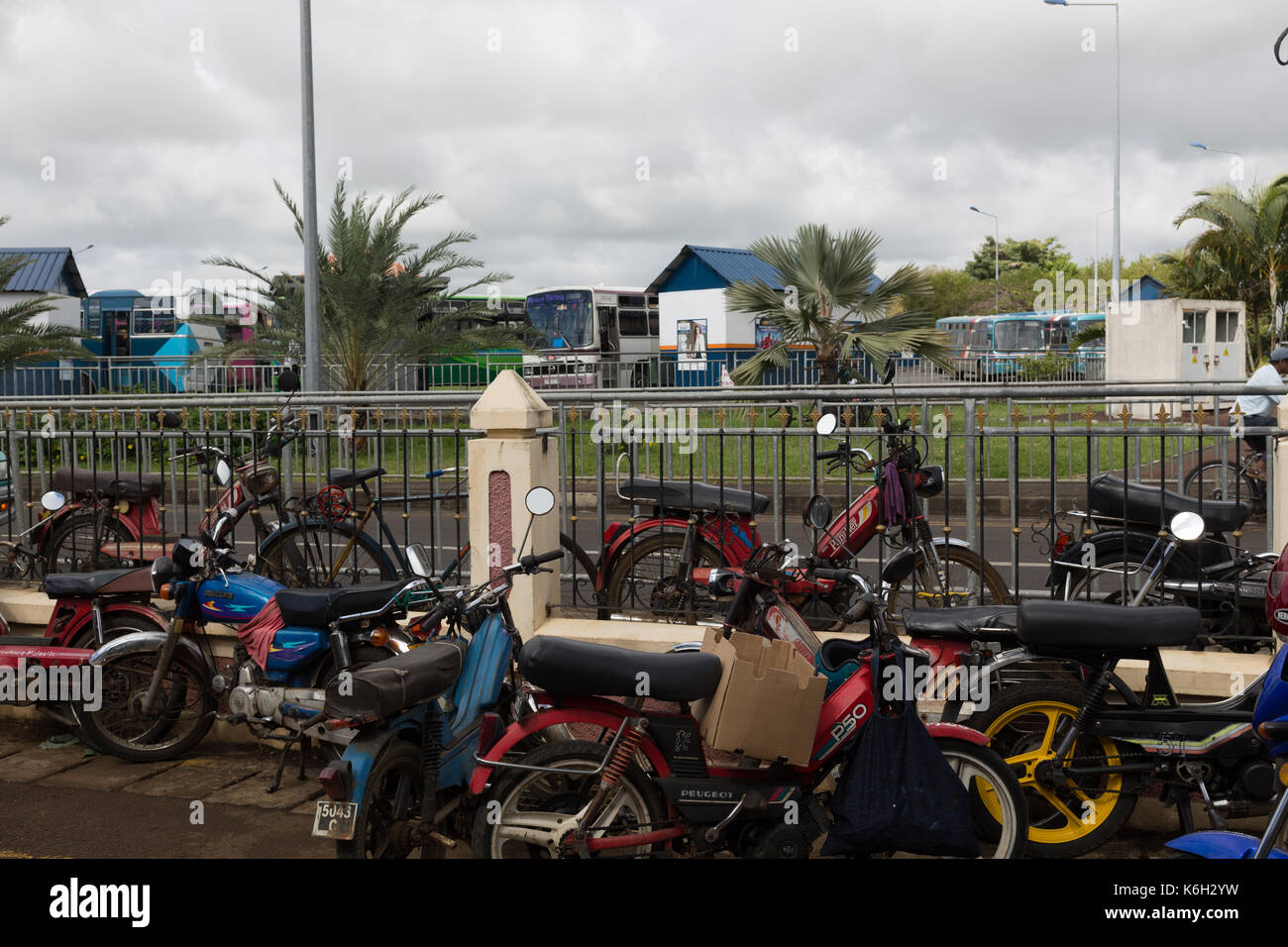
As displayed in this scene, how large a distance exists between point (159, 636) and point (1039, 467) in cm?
1020

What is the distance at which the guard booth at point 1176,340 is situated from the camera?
2467 cm

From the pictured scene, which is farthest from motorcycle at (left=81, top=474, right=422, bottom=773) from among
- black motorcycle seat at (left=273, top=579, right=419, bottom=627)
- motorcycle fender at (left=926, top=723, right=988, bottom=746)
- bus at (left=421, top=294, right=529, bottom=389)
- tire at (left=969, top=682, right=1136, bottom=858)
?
bus at (left=421, top=294, right=529, bottom=389)

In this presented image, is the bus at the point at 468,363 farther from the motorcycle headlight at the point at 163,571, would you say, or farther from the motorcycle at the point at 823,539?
the motorcycle headlight at the point at 163,571

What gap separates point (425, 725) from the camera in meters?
4.41

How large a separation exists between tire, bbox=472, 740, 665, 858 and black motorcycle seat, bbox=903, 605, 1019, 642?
1349 mm

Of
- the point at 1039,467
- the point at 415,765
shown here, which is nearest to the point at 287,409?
the point at 415,765

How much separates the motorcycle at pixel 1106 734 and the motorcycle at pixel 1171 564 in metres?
1.29

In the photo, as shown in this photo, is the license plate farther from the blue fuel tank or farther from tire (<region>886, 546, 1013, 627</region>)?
tire (<region>886, 546, 1013, 627</region>)

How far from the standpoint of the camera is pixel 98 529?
806cm

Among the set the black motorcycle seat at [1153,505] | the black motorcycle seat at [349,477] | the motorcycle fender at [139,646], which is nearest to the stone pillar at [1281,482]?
the black motorcycle seat at [1153,505]

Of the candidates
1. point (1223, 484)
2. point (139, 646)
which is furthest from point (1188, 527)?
point (139, 646)

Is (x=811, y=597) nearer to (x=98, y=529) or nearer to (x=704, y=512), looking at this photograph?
(x=704, y=512)

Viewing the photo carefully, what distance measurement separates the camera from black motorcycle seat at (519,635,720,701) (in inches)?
161
